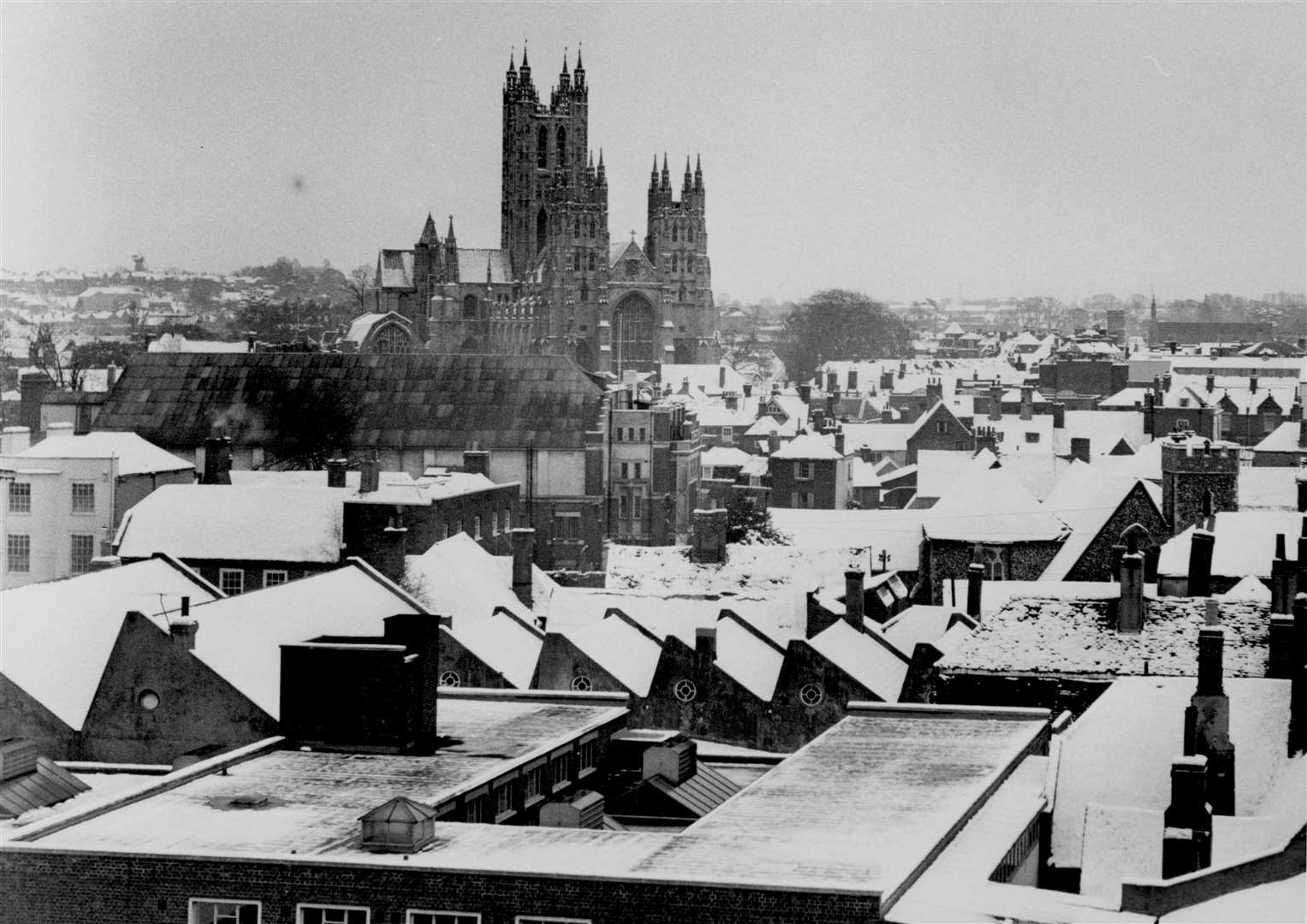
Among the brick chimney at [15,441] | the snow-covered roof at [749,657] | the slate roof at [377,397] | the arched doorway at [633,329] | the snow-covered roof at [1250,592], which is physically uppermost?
the arched doorway at [633,329]

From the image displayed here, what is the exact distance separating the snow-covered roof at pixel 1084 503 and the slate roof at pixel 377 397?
27486mm

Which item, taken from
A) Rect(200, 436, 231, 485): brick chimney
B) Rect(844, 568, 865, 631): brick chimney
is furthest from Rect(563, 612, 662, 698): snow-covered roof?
Rect(200, 436, 231, 485): brick chimney

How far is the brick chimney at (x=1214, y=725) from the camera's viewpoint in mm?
28531

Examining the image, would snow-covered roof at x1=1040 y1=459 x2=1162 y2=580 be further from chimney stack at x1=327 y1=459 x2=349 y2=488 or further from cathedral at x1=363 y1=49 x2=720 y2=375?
cathedral at x1=363 y1=49 x2=720 y2=375

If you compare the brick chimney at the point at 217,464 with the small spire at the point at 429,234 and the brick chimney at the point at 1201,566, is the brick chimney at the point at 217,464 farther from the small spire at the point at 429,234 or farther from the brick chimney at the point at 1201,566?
the small spire at the point at 429,234

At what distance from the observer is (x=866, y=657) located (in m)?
48.9

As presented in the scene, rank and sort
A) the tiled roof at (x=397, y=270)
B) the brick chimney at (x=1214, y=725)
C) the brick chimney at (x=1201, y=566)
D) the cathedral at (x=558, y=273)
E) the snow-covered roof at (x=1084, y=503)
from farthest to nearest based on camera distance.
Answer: the tiled roof at (x=397, y=270)
the cathedral at (x=558, y=273)
the snow-covered roof at (x=1084, y=503)
the brick chimney at (x=1201, y=566)
the brick chimney at (x=1214, y=725)

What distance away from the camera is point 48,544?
66.9m

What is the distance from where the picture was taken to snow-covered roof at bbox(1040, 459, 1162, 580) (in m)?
64.3

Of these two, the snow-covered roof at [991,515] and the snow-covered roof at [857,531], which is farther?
the snow-covered roof at [857,531]

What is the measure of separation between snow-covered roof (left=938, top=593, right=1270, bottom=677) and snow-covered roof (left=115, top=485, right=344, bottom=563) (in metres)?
23.3

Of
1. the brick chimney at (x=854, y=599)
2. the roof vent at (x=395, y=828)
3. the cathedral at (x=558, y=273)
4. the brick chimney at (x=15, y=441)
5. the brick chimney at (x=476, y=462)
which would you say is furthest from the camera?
the cathedral at (x=558, y=273)

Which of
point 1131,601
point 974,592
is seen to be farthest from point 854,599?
point 1131,601

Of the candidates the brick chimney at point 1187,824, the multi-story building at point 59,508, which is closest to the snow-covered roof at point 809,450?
the multi-story building at point 59,508
